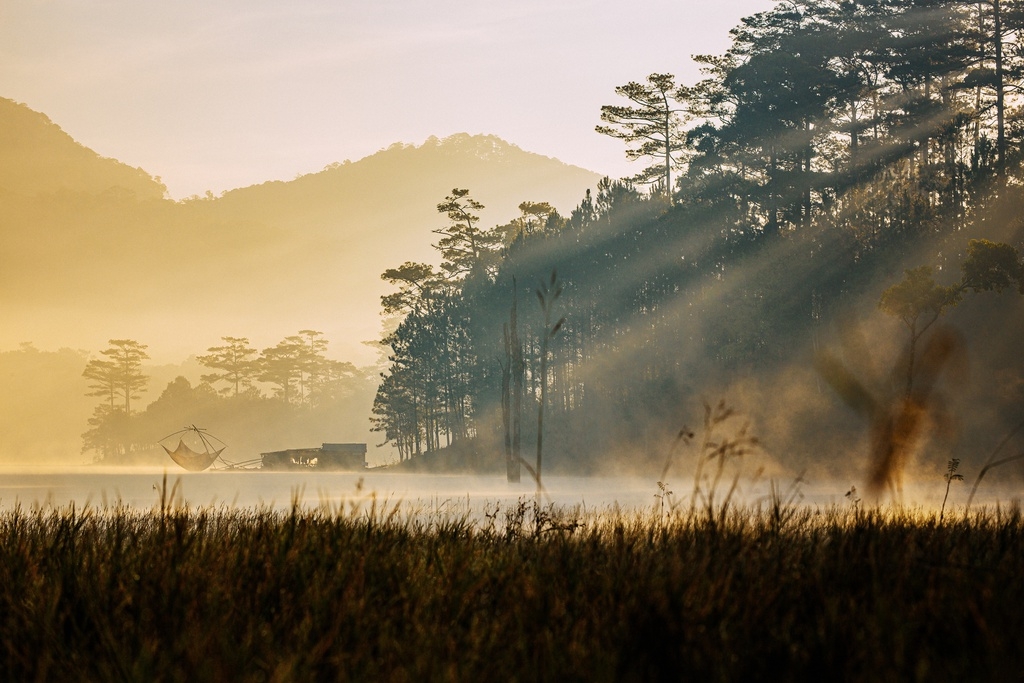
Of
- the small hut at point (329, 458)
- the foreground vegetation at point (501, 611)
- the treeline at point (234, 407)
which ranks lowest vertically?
the small hut at point (329, 458)

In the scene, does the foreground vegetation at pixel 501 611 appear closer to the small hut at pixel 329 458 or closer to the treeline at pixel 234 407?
the small hut at pixel 329 458

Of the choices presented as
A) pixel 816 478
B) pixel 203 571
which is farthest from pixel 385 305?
pixel 203 571

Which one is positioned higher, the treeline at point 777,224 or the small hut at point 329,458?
the treeline at point 777,224

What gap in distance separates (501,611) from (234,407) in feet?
356

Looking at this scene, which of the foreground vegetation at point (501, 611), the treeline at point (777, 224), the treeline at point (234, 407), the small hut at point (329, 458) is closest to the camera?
the foreground vegetation at point (501, 611)

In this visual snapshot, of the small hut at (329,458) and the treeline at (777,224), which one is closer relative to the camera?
the treeline at (777,224)

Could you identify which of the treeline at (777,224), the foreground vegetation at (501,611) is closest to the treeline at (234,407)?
the treeline at (777,224)

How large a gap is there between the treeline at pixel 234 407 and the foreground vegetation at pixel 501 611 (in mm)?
101189

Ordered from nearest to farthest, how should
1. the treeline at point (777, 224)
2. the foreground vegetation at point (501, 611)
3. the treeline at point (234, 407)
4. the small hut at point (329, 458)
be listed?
the foreground vegetation at point (501, 611)
the treeline at point (777, 224)
the small hut at point (329, 458)
the treeline at point (234, 407)

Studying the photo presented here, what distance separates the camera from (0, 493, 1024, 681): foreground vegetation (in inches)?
141

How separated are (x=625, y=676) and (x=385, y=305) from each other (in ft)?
180

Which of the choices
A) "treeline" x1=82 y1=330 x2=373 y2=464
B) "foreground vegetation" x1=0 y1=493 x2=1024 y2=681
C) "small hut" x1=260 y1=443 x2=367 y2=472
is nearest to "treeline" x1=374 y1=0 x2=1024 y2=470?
"small hut" x1=260 y1=443 x2=367 y2=472

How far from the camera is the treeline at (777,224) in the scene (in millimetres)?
31594

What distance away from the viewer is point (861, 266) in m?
31.1
